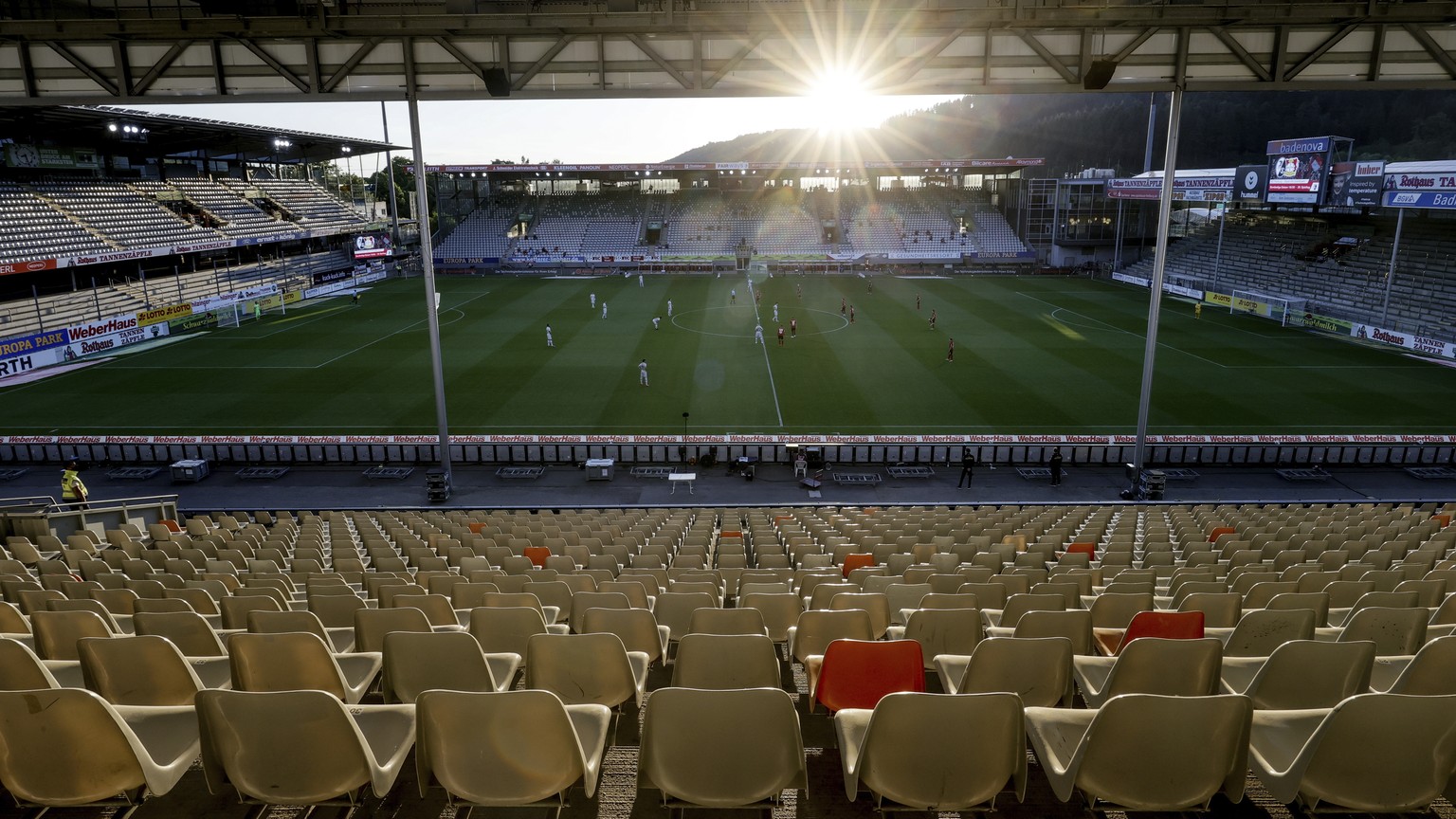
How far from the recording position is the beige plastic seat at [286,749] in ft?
10.3

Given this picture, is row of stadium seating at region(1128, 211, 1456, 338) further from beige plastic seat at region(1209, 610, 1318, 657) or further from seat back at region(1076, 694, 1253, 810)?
seat back at region(1076, 694, 1253, 810)

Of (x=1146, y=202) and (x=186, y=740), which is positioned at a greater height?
(x=1146, y=202)

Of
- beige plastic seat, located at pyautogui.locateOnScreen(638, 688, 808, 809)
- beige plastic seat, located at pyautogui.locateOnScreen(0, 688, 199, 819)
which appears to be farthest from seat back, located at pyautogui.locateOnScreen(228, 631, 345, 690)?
beige plastic seat, located at pyautogui.locateOnScreen(638, 688, 808, 809)

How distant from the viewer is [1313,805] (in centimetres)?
319

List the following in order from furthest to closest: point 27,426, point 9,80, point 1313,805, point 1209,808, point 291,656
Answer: point 27,426 < point 9,80 < point 291,656 < point 1209,808 < point 1313,805

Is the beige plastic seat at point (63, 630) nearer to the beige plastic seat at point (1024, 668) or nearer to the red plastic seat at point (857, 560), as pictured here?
the beige plastic seat at point (1024, 668)

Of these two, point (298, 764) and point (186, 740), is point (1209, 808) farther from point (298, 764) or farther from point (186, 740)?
point (186, 740)

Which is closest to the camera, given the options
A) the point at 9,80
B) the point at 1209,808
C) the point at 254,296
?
the point at 1209,808

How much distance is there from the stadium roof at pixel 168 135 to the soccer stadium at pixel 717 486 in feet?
2.94

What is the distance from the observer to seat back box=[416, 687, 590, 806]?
3.14 m

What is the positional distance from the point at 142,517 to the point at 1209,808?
20.7 meters

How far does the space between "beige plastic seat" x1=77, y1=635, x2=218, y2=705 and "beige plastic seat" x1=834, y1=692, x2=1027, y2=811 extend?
3.39 metres

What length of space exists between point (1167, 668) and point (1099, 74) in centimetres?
1453

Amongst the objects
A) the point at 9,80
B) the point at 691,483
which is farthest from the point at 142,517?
the point at 691,483
